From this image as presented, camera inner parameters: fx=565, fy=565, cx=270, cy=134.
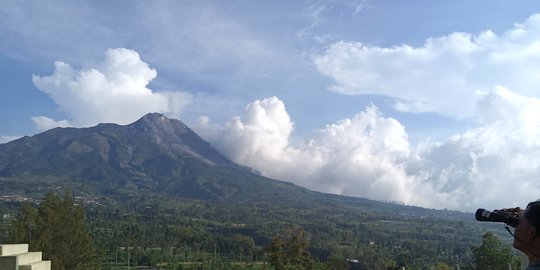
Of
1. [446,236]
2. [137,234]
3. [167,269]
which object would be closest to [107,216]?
[137,234]

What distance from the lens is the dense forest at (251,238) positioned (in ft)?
165

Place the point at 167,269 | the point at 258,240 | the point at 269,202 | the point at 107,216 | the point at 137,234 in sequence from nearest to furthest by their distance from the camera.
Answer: the point at 167,269 → the point at 137,234 → the point at 258,240 → the point at 107,216 → the point at 269,202

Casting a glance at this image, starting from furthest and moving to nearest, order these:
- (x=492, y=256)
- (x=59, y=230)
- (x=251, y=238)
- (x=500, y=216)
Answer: (x=251, y=238) < (x=59, y=230) < (x=492, y=256) < (x=500, y=216)

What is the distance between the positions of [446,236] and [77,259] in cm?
9313

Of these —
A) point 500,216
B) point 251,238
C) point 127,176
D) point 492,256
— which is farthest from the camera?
point 127,176

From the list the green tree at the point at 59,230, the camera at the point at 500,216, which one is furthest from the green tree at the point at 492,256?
the camera at the point at 500,216

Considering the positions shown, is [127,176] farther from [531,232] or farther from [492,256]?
[531,232]

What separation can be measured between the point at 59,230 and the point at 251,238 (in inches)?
1919

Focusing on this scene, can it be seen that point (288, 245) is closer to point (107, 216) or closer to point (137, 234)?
point (137, 234)

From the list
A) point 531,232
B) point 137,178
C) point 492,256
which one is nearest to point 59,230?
point 492,256

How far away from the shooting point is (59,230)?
83.9 feet

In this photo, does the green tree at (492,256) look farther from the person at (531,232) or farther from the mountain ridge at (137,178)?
the mountain ridge at (137,178)

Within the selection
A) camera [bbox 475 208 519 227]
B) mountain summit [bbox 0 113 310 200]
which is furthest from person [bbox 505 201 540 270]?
mountain summit [bbox 0 113 310 200]

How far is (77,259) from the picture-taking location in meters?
26.1
